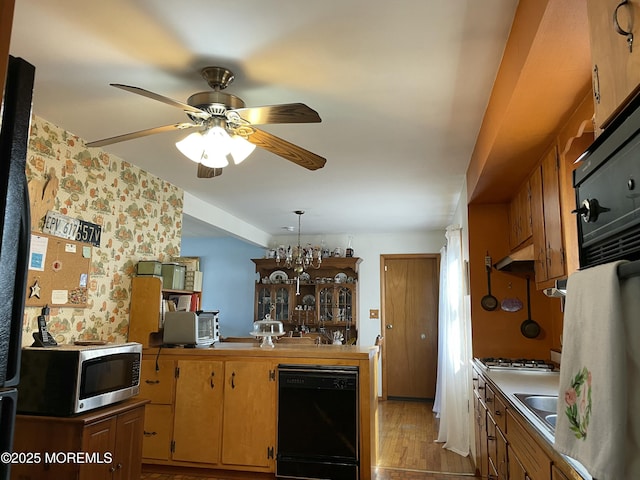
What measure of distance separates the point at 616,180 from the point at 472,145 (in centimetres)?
236

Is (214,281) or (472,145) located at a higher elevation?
(472,145)

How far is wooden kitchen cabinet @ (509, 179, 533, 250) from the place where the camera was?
2975 millimetres

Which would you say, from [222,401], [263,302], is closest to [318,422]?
[222,401]

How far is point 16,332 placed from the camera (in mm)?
908

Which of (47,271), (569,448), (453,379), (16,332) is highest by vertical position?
(47,271)

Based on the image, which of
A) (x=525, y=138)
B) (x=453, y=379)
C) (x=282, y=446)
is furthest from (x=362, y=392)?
(x=525, y=138)

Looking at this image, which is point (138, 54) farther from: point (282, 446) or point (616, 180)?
point (282, 446)

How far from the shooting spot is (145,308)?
3.66 metres

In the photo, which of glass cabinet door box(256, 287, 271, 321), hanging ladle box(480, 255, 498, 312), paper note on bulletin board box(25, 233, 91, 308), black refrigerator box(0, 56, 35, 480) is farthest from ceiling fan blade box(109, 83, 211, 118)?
glass cabinet door box(256, 287, 271, 321)

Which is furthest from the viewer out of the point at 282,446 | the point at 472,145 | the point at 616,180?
the point at 282,446

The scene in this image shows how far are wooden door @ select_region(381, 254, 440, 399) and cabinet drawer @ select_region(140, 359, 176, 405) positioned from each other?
357 cm

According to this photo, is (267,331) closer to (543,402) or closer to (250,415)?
(250,415)

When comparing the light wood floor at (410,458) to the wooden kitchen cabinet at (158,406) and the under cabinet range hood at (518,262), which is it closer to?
the wooden kitchen cabinet at (158,406)

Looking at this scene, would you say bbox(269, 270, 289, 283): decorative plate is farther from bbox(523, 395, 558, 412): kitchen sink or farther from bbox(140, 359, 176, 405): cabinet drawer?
bbox(523, 395, 558, 412): kitchen sink
